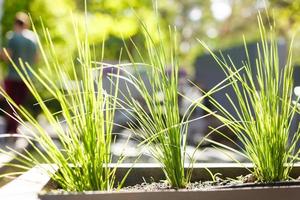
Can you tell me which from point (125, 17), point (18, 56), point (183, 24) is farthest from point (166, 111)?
point (183, 24)

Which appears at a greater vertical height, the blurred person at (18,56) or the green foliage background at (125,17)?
the green foliage background at (125,17)

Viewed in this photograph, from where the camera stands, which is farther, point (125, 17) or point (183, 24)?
point (183, 24)

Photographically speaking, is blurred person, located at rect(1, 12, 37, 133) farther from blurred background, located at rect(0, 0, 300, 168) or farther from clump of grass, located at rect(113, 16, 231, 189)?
clump of grass, located at rect(113, 16, 231, 189)

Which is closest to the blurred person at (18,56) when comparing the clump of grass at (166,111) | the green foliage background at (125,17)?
the green foliage background at (125,17)

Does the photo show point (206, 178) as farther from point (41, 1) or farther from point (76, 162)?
point (41, 1)

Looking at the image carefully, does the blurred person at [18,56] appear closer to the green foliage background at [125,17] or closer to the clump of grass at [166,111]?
the green foliage background at [125,17]

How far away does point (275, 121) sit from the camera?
5.11 feet

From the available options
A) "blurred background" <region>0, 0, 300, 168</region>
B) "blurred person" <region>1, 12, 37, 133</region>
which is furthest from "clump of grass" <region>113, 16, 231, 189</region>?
"blurred person" <region>1, 12, 37, 133</region>

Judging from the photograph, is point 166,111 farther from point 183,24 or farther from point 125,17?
point 183,24

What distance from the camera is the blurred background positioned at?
Answer: 7.96 m

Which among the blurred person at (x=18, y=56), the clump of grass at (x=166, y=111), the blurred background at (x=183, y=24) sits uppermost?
the blurred background at (x=183, y=24)

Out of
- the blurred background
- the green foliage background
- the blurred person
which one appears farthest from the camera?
the green foliage background

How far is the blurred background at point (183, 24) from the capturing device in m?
7.96

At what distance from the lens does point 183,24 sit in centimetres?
3156
